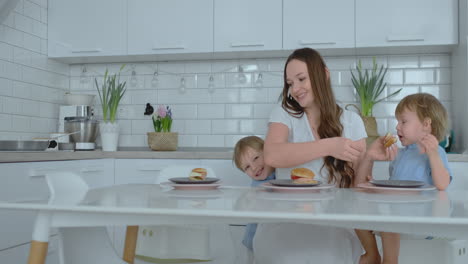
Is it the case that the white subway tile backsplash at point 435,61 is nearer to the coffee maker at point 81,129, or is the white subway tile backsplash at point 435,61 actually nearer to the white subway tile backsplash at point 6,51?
the coffee maker at point 81,129

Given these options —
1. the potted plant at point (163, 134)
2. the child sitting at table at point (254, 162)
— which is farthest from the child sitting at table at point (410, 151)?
the potted plant at point (163, 134)

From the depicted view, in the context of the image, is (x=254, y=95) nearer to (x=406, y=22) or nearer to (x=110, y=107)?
(x=110, y=107)

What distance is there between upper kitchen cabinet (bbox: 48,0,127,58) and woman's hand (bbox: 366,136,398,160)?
2211 millimetres

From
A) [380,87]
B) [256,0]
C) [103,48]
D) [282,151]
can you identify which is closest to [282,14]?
[256,0]

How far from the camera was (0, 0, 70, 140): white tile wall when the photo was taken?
3113 millimetres

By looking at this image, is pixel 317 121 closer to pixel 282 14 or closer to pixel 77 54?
pixel 282 14

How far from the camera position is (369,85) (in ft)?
10.6

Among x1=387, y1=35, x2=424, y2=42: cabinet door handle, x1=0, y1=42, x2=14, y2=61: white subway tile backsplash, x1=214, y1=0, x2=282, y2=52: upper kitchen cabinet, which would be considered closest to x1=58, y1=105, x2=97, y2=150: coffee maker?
x1=0, y1=42, x2=14, y2=61: white subway tile backsplash

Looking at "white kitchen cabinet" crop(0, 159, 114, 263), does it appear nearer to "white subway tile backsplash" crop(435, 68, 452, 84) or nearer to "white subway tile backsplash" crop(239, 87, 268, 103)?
"white subway tile backsplash" crop(239, 87, 268, 103)

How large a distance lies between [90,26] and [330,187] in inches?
101

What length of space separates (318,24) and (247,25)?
46 centimetres

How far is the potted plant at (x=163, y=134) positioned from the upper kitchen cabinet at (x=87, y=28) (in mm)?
507

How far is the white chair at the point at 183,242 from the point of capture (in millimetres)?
Answer: 2051

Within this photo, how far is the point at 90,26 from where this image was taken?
3.48 metres
